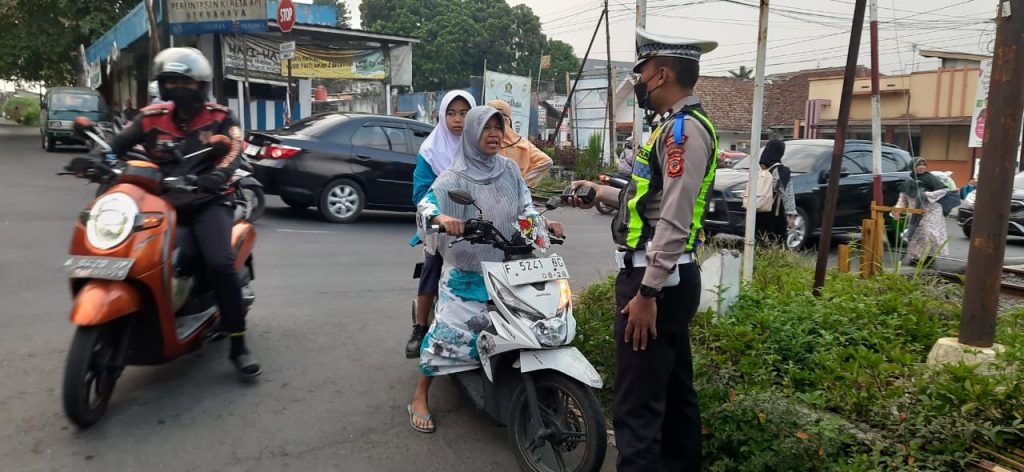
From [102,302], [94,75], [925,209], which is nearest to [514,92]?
[925,209]

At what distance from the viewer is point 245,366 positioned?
416cm

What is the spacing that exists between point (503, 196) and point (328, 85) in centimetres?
3402

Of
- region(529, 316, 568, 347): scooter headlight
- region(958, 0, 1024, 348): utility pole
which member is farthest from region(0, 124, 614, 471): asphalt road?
region(958, 0, 1024, 348): utility pole

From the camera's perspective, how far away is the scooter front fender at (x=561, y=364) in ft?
9.96

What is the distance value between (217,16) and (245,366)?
16236 mm

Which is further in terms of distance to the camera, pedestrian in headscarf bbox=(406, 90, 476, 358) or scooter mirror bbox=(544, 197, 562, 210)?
pedestrian in headscarf bbox=(406, 90, 476, 358)

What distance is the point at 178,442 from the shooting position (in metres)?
3.44

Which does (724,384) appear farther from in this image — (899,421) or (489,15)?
(489,15)

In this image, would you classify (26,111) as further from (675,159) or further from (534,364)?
(675,159)

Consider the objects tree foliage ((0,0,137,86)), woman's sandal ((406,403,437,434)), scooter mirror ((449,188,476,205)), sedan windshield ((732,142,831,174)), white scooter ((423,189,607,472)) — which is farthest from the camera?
tree foliage ((0,0,137,86))

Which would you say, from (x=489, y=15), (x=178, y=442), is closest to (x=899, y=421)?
(x=178, y=442)

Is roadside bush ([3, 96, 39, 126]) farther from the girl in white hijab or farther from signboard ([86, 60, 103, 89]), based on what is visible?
the girl in white hijab

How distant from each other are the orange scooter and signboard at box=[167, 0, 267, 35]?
49.2 ft

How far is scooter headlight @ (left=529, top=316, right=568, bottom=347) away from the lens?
124 inches
